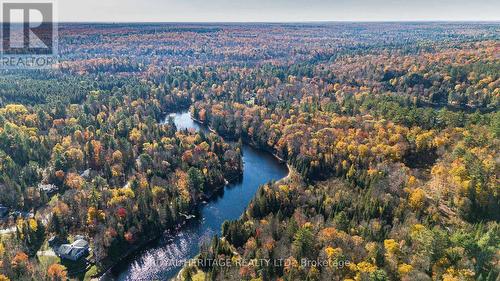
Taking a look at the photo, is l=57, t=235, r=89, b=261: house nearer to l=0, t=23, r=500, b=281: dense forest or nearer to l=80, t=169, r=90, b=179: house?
l=0, t=23, r=500, b=281: dense forest

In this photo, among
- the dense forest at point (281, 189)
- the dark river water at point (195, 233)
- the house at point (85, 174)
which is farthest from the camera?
the house at point (85, 174)

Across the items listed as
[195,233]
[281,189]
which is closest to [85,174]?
[195,233]

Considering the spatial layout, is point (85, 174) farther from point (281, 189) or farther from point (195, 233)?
point (281, 189)

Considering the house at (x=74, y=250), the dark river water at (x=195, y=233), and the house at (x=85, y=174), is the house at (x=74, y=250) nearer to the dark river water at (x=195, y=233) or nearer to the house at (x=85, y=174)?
the dark river water at (x=195, y=233)

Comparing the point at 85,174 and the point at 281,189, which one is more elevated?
the point at 281,189

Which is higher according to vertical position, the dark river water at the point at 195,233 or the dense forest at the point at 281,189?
the dense forest at the point at 281,189

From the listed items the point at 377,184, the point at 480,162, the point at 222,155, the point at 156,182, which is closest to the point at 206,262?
the point at 156,182

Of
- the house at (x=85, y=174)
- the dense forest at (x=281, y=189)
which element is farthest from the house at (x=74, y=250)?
the house at (x=85, y=174)

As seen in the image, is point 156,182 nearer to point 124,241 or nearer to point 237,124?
point 124,241
